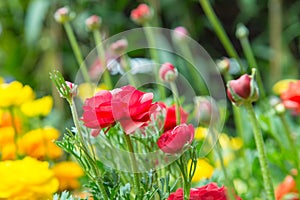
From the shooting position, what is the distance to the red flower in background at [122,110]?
1.50ft

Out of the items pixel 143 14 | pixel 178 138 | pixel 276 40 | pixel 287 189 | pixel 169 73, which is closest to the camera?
pixel 178 138

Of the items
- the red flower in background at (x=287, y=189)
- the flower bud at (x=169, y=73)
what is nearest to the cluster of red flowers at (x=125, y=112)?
the flower bud at (x=169, y=73)

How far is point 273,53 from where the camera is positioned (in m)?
1.80

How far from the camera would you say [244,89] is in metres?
0.46

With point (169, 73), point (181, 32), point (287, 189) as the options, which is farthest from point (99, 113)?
point (181, 32)

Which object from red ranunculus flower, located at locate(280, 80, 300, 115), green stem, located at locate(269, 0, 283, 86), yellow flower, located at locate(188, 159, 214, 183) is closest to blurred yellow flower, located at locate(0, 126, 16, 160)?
yellow flower, located at locate(188, 159, 214, 183)

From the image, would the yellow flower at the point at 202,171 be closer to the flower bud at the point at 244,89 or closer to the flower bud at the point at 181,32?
the flower bud at the point at 181,32

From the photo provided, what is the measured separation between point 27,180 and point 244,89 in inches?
10.0

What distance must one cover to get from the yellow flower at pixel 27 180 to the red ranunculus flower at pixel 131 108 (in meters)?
0.19

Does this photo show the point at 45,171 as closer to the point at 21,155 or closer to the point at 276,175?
the point at 21,155

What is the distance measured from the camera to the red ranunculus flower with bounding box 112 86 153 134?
456 mm

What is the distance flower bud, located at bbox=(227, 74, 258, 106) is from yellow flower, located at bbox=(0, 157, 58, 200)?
0.23m

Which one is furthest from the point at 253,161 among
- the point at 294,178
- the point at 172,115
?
the point at 172,115

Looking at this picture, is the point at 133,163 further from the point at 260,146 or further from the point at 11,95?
the point at 11,95
